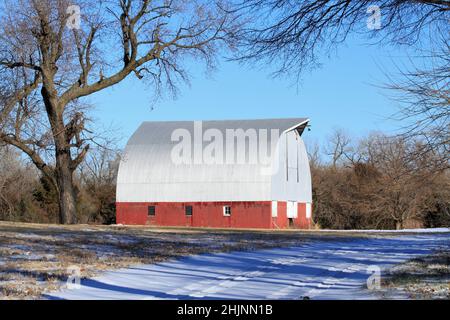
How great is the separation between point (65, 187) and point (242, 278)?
19.7 metres

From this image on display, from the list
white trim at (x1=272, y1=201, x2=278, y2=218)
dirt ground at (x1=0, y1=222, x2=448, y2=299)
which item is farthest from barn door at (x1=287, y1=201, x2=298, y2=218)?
dirt ground at (x1=0, y1=222, x2=448, y2=299)

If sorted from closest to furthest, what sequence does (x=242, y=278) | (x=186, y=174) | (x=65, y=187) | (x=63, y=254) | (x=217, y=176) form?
1. (x=242, y=278)
2. (x=63, y=254)
3. (x=65, y=187)
4. (x=217, y=176)
5. (x=186, y=174)

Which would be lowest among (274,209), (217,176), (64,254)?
(64,254)

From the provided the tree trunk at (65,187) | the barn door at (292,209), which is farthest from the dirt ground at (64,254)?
the barn door at (292,209)

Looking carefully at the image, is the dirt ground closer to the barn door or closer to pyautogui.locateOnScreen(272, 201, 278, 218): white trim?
pyautogui.locateOnScreen(272, 201, 278, 218): white trim

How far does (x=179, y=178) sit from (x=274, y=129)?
851 cm

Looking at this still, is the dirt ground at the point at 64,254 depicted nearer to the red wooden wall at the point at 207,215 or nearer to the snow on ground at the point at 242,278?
the snow on ground at the point at 242,278

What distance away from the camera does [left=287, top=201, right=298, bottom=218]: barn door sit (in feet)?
178

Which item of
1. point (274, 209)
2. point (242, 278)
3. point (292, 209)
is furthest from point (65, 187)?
point (292, 209)

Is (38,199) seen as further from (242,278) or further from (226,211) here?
(242,278)

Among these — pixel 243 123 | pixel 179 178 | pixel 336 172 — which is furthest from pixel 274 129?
pixel 336 172

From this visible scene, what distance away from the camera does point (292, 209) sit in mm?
55000

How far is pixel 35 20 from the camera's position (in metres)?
29.3
